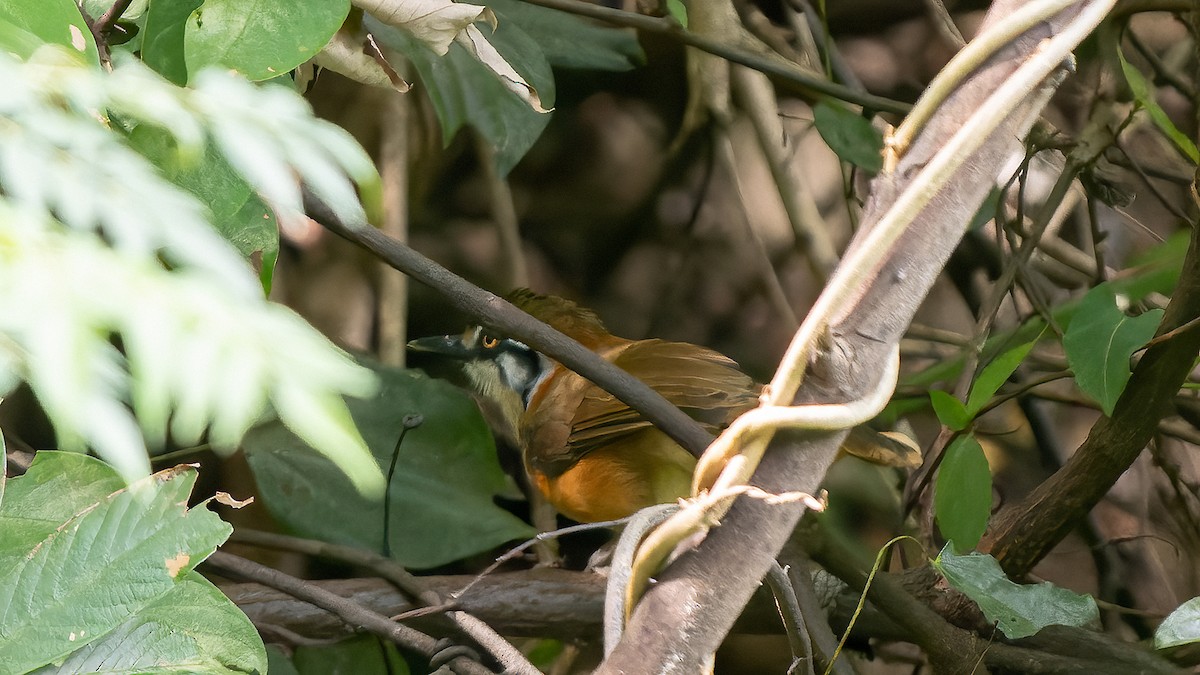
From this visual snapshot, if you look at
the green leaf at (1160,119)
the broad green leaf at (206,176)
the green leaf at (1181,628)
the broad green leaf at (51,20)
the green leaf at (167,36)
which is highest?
the green leaf at (1160,119)

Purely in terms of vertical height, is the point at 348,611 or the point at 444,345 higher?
the point at 348,611

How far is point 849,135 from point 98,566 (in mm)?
1548

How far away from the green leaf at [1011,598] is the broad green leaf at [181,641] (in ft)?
2.15

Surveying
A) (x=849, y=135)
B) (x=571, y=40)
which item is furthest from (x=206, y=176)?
(x=571, y=40)

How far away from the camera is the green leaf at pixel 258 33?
0.56m

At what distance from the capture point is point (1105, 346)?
1204 mm

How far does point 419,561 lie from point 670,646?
3.44 feet

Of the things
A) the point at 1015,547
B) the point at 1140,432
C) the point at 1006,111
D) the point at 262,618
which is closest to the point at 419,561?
the point at 262,618

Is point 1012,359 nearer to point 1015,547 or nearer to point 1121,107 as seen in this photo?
point 1015,547

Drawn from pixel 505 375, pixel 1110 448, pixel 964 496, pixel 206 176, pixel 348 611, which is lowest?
pixel 505 375

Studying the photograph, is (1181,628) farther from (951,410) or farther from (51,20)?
(51,20)

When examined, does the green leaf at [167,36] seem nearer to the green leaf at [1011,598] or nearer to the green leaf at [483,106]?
the green leaf at [1011,598]

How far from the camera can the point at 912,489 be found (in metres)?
1.77

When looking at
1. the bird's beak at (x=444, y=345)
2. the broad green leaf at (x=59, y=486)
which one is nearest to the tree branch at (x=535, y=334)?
the broad green leaf at (x=59, y=486)
